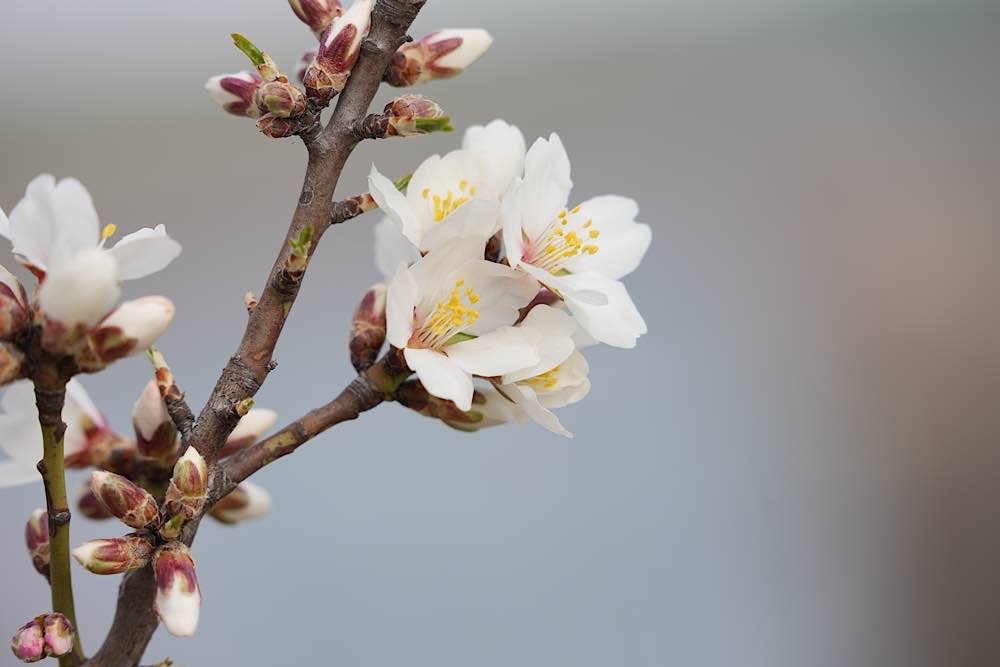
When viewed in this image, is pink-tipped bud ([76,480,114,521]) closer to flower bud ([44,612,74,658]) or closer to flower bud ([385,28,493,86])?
flower bud ([44,612,74,658])

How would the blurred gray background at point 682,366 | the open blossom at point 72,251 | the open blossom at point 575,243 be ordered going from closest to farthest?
the open blossom at point 72,251
the open blossom at point 575,243
the blurred gray background at point 682,366

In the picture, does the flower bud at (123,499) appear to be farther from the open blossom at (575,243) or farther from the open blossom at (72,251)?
the open blossom at (575,243)

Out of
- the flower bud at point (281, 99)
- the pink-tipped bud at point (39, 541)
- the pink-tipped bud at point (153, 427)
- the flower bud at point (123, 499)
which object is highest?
the flower bud at point (281, 99)

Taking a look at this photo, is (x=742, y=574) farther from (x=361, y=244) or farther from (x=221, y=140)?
(x=221, y=140)

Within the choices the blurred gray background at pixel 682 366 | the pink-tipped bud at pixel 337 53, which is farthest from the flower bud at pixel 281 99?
the blurred gray background at pixel 682 366

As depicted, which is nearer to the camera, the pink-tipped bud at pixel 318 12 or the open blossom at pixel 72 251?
the open blossom at pixel 72 251

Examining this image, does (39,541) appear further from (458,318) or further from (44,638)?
(458,318)

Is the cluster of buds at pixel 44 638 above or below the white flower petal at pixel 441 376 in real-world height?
below
